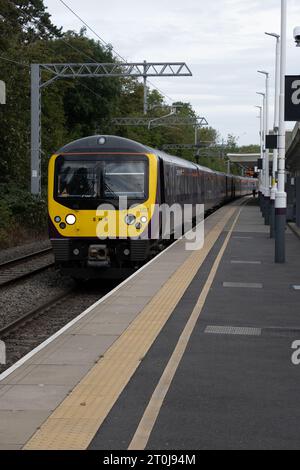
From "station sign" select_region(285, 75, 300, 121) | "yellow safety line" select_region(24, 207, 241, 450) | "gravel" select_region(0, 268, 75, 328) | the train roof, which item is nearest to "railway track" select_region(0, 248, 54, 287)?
"gravel" select_region(0, 268, 75, 328)

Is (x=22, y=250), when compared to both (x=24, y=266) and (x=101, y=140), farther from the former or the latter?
(x=101, y=140)

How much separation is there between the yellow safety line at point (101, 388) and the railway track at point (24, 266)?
6064 millimetres

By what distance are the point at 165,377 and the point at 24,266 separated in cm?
1253

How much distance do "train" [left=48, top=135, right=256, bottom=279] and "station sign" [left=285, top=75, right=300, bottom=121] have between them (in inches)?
133

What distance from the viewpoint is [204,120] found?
5372 cm

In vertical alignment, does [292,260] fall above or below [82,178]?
below

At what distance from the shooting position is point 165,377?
702 cm

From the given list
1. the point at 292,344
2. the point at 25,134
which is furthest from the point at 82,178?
the point at 25,134

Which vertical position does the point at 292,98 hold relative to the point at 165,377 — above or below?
above

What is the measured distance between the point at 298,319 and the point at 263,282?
364 cm

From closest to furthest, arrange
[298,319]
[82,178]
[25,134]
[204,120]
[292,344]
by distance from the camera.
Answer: [292,344] → [298,319] → [82,178] → [25,134] → [204,120]

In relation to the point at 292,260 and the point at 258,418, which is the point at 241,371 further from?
the point at 292,260

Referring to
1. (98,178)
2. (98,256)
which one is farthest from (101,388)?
(98,178)
